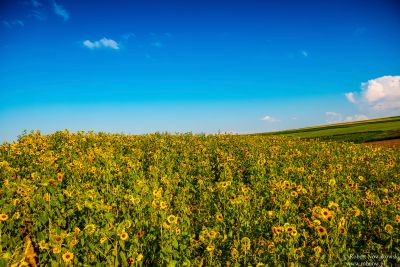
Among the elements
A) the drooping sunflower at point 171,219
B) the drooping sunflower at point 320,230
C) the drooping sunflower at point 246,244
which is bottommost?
the drooping sunflower at point 246,244

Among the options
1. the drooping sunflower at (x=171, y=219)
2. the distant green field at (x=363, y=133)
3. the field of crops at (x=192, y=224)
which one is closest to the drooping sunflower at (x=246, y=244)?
the field of crops at (x=192, y=224)

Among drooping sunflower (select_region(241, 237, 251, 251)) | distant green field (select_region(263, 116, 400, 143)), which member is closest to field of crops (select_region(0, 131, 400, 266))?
drooping sunflower (select_region(241, 237, 251, 251))

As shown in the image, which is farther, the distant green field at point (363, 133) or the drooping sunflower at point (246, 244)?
the distant green field at point (363, 133)

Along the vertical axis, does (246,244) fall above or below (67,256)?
below

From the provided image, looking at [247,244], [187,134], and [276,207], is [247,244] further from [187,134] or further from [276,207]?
[187,134]

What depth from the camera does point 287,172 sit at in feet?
27.1

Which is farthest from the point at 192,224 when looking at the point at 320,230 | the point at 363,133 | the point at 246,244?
the point at 363,133

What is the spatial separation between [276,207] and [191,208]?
2.18 meters

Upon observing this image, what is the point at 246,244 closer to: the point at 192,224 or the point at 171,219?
the point at 171,219

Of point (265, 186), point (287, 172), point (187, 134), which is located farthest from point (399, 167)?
point (187, 134)

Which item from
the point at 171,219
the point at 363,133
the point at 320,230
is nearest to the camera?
the point at 320,230

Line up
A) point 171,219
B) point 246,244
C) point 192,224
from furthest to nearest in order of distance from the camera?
1. point 192,224
2. point 171,219
3. point 246,244

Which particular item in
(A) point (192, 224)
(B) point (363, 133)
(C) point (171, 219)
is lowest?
(A) point (192, 224)

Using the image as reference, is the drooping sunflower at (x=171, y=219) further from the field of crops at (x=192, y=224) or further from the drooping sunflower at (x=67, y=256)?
the drooping sunflower at (x=67, y=256)
